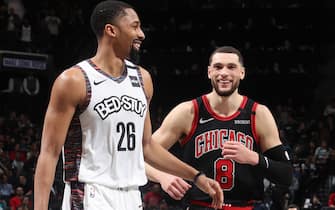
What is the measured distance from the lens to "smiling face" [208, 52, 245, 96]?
5.02 meters

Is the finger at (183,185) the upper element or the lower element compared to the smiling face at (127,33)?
lower

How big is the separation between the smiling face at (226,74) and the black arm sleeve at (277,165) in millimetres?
511

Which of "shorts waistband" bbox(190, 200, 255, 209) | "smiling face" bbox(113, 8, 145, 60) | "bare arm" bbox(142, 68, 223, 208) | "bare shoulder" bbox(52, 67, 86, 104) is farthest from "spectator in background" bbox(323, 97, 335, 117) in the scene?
→ "bare shoulder" bbox(52, 67, 86, 104)

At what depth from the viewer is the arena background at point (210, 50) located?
16.8 meters

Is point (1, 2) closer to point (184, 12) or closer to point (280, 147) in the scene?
point (184, 12)

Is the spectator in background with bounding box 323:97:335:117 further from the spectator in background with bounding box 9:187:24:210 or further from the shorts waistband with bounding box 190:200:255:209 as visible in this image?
the shorts waistband with bounding box 190:200:255:209

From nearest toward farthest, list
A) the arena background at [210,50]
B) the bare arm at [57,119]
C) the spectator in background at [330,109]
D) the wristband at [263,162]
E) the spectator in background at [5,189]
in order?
the bare arm at [57,119]
the wristband at [263,162]
the spectator in background at [5,189]
the spectator in background at [330,109]
the arena background at [210,50]

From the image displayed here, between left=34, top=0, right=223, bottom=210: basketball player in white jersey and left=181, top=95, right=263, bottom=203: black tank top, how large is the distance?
4.20 ft

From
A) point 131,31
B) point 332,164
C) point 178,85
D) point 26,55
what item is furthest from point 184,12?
point 131,31

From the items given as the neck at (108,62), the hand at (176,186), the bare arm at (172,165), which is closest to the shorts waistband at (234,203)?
the hand at (176,186)

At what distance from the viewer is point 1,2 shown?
17.5m

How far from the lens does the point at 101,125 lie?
12.0ft

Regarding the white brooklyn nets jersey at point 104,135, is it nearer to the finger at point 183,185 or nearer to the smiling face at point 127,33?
the smiling face at point 127,33

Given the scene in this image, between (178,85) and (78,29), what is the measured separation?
2818 mm
